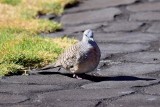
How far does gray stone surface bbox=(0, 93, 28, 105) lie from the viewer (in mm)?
6070

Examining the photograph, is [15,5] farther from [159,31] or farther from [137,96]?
[137,96]

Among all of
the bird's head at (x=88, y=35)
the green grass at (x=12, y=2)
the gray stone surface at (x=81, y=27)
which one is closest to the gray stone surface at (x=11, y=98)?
the bird's head at (x=88, y=35)

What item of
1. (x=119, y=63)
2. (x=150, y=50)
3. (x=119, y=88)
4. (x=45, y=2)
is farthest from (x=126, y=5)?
(x=119, y=88)

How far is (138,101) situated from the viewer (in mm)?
5996

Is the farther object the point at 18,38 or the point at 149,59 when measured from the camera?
the point at 18,38

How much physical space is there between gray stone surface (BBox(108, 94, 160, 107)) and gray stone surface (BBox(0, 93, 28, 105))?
903 mm

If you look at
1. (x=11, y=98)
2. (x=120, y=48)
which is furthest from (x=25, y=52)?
(x=11, y=98)

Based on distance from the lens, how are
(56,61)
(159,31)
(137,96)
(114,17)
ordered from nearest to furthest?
(137,96) < (56,61) < (159,31) < (114,17)

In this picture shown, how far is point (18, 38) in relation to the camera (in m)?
8.38

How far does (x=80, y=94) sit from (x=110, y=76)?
85 centimetres

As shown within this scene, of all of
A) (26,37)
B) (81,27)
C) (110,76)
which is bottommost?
(110,76)

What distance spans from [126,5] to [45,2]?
5.00ft

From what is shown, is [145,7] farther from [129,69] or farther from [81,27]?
[129,69]

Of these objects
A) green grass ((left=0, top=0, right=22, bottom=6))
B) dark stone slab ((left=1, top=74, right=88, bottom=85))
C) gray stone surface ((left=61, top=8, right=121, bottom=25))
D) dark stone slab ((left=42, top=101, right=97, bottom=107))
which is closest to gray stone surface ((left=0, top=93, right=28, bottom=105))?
dark stone slab ((left=42, top=101, right=97, bottom=107))
